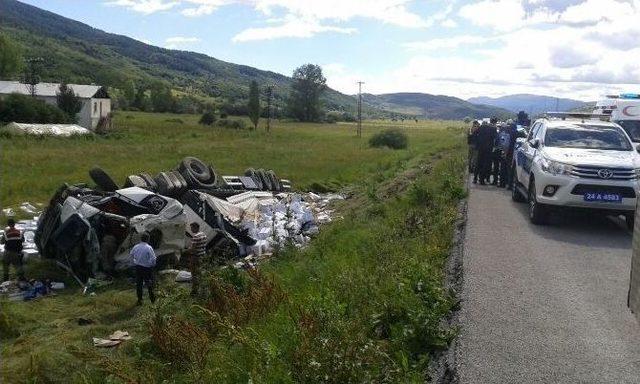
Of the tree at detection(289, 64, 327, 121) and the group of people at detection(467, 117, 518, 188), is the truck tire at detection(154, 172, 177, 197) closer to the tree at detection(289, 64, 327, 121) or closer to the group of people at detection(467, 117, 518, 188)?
the group of people at detection(467, 117, 518, 188)

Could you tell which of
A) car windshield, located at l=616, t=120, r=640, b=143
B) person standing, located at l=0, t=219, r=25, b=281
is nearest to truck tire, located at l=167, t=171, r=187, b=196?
person standing, located at l=0, t=219, r=25, b=281

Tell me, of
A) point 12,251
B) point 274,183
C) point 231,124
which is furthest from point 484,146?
point 231,124

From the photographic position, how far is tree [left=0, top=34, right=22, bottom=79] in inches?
3693

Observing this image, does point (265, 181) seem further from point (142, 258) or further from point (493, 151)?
point (142, 258)

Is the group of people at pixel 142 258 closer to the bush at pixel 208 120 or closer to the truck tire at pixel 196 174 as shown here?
the truck tire at pixel 196 174

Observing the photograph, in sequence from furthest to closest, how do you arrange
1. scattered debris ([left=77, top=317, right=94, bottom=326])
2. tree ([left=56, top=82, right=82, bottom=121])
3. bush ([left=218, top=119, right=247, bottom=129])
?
bush ([left=218, top=119, right=247, bottom=129])
tree ([left=56, top=82, right=82, bottom=121])
scattered debris ([left=77, top=317, right=94, bottom=326])

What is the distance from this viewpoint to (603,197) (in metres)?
10.5

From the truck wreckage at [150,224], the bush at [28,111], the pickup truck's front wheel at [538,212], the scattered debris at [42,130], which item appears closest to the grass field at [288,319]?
the truck wreckage at [150,224]

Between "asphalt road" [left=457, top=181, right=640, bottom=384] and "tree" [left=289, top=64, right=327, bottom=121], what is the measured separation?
11421cm

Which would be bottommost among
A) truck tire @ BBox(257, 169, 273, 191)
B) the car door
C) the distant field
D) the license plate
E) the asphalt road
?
the distant field

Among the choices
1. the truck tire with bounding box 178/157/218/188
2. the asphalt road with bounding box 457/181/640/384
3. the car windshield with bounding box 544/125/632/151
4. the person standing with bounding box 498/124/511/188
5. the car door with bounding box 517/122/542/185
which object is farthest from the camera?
the truck tire with bounding box 178/157/218/188

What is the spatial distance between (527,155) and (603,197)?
8.70 ft

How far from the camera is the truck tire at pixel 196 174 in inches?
783

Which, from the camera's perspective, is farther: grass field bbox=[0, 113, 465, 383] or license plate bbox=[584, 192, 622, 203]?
license plate bbox=[584, 192, 622, 203]
